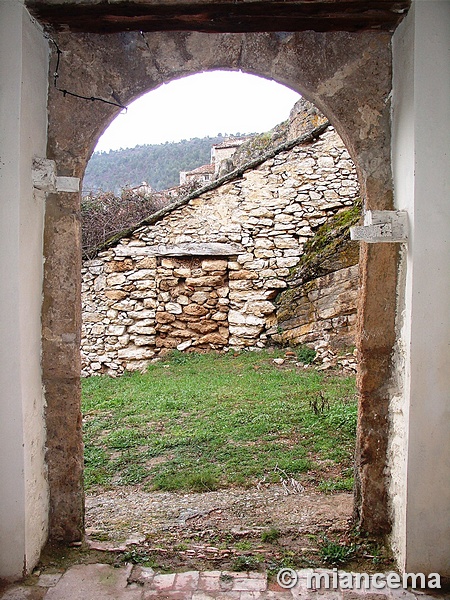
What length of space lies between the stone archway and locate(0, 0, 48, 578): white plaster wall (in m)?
0.15

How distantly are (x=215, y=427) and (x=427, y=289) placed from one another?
321cm

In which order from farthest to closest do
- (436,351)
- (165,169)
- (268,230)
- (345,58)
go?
(165,169) < (268,230) < (345,58) < (436,351)

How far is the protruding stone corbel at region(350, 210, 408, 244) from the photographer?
2654mm

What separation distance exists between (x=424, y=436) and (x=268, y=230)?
6.50 meters

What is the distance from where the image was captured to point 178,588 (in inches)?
104

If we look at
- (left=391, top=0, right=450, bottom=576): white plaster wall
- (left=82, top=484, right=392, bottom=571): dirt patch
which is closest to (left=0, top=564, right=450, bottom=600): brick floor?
(left=82, top=484, right=392, bottom=571): dirt patch

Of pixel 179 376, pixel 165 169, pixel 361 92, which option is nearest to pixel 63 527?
pixel 361 92

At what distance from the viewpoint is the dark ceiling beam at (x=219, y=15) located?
2.46m

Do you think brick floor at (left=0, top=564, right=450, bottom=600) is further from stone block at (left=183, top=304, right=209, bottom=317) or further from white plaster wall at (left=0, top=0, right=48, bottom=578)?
stone block at (left=183, top=304, right=209, bottom=317)

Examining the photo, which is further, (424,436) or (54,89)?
(54,89)

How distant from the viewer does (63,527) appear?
9.84 ft

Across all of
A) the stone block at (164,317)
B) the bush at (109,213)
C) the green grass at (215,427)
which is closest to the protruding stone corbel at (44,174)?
the green grass at (215,427)

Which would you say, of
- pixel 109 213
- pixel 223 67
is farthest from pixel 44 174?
pixel 109 213

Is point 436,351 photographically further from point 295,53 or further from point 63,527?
point 63,527
